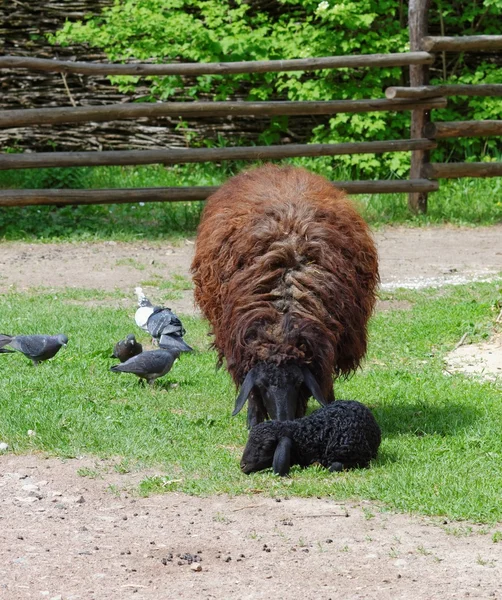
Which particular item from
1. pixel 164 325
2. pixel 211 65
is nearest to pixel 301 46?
pixel 211 65

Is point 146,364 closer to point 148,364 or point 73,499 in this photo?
point 148,364

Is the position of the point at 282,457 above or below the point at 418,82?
below

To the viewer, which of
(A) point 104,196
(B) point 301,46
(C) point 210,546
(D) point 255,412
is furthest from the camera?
(B) point 301,46

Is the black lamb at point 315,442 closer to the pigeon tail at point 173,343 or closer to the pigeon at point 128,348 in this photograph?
the pigeon at point 128,348

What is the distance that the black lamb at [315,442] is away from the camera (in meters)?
4.91

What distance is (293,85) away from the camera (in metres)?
14.5

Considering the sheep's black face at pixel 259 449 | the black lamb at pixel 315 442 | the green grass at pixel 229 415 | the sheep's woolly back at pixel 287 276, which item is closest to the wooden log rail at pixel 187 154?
the green grass at pixel 229 415

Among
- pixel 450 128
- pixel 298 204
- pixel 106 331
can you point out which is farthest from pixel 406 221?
pixel 298 204

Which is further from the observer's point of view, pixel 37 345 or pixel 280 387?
pixel 37 345

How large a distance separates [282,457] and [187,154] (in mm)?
7862

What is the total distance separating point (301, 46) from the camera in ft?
48.0

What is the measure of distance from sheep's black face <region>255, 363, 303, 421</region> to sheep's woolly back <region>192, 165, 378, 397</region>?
0.20ft

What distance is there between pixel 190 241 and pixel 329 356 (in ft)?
22.0

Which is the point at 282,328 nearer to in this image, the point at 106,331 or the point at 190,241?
the point at 106,331
